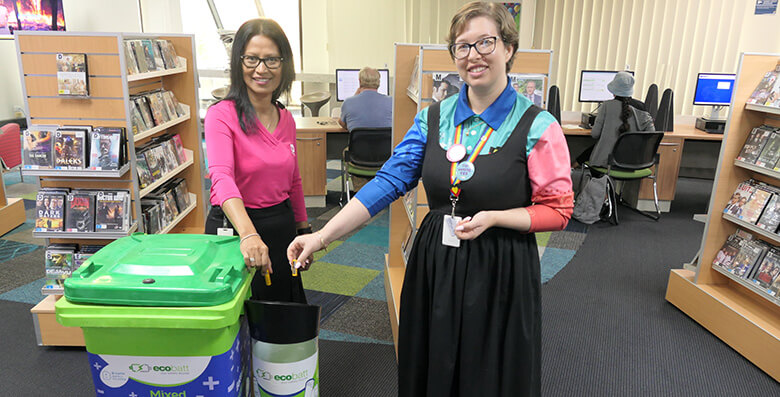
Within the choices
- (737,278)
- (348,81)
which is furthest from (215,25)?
(737,278)

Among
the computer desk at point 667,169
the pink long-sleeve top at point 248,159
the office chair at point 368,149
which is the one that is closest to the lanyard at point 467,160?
the pink long-sleeve top at point 248,159

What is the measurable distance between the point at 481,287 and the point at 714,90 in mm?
5380

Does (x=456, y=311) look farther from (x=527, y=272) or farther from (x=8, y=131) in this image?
(x=8, y=131)

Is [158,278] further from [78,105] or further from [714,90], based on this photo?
[714,90]

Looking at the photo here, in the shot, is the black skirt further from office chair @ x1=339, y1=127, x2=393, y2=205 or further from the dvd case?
office chair @ x1=339, y1=127, x2=393, y2=205

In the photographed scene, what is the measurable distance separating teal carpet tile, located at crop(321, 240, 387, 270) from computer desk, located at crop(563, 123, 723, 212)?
2.35m

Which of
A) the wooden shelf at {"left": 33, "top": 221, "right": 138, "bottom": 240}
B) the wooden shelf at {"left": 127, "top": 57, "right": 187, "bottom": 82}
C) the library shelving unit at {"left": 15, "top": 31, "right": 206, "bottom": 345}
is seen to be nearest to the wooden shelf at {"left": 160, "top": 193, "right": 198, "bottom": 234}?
the library shelving unit at {"left": 15, "top": 31, "right": 206, "bottom": 345}

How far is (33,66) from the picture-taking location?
7.84ft

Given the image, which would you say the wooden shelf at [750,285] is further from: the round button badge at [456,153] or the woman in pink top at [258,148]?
the woman in pink top at [258,148]

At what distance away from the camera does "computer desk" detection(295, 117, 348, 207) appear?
5035 millimetres

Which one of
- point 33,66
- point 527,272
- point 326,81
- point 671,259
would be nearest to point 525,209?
point 527,272

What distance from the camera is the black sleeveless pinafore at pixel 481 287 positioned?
1316mm

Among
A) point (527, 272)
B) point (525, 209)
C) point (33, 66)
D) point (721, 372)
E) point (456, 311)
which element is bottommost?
point (721, 372)

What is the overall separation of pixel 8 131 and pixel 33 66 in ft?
A: 11.0
